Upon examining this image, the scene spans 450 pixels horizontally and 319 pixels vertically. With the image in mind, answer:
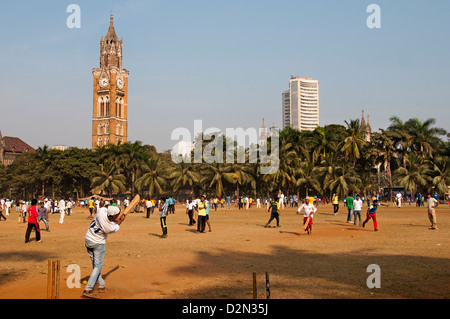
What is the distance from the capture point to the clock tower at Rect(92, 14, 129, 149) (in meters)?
109

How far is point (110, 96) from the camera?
10919cm

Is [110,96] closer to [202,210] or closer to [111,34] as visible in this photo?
[111,34]

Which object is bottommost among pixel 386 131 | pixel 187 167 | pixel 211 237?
pixel 211 237

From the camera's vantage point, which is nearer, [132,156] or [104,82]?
[132,156]

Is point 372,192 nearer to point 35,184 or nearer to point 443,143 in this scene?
point 443,143

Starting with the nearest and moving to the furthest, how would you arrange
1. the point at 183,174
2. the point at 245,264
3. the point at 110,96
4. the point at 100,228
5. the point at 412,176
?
the point at 100,228 < the point at 245,264 < the point at 412,176 < the point at 183,174 < the point at 110,96

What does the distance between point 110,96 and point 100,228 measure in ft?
347

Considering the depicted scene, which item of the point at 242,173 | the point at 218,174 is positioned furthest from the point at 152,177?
the point at 242,173

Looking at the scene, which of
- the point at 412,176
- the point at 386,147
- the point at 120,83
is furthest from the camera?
the point at 120,83

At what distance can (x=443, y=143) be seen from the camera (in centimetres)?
5531
